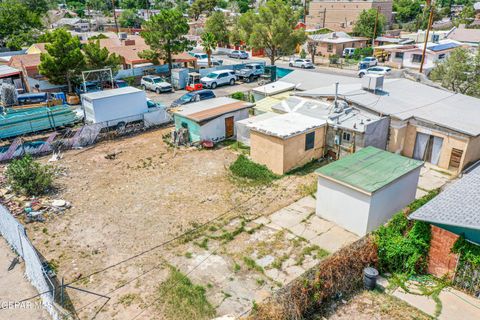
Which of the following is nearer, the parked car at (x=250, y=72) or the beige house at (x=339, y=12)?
the parked car at (x=250, y=72)

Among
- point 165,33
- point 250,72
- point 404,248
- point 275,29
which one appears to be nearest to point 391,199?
point 404,248

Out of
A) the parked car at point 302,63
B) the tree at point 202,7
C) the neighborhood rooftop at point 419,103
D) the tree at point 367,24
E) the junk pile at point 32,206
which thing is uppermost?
the tree at point 202,7

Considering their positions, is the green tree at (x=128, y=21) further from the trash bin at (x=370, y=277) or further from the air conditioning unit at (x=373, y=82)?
the trash bin at (x=370, y=277)

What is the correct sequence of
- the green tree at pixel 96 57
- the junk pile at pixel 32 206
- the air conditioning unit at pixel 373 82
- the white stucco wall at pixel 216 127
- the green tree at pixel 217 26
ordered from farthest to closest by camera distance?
the green tree at pixel 217 26 → the green tree at pixel 96 57 → the white stucco wall at pixel 216 127 → the air conditioning unit at pixel 373 82 → the junk pile at pixel 32 206

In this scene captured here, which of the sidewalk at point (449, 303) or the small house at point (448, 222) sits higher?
the small house at point (448, 222)

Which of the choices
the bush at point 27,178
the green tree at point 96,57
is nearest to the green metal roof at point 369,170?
the bush at point 27,178

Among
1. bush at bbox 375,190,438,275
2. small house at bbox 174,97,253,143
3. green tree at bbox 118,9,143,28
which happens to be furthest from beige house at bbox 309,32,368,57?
green tree at bbox 118,9,143,28

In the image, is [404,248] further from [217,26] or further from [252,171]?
[217,26]
